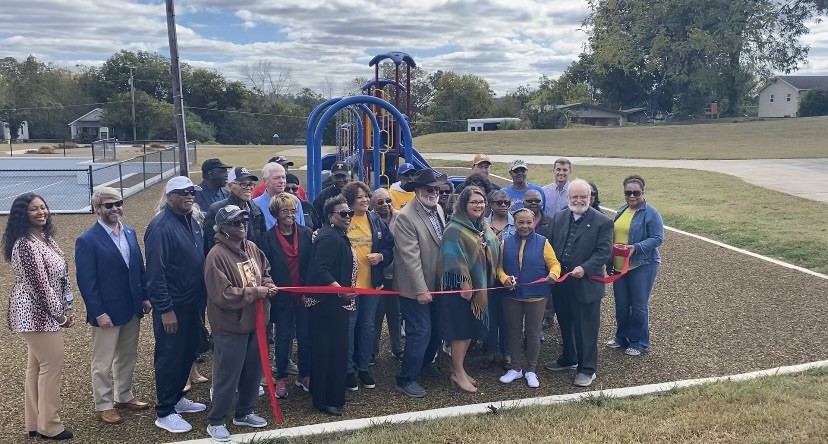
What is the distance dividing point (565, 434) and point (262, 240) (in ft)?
8.67

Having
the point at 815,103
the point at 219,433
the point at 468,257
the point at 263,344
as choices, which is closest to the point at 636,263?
the point at 468,257

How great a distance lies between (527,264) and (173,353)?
113 inches

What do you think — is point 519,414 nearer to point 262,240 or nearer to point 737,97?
point 262,240

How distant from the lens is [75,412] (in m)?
5.17

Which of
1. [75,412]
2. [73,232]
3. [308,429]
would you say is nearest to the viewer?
[308,429]

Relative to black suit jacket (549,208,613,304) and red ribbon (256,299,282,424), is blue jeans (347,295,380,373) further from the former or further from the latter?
black suit jacket (549,208,613,304)

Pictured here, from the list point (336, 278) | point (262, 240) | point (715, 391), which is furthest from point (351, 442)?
point (715, 391)

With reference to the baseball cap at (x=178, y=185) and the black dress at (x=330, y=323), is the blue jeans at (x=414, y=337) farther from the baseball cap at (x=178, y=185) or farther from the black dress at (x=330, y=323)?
the baseball cap at (x=178, y=185)

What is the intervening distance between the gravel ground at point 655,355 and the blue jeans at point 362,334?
0.81 feet

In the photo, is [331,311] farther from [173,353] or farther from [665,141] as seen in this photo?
[665,141]

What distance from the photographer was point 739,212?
15.0 metres

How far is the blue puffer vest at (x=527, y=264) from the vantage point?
5.69 meters

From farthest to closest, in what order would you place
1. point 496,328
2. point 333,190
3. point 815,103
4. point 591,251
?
1. point 815,103
2. point 333,190
3. point 496,328
4. point 591,251

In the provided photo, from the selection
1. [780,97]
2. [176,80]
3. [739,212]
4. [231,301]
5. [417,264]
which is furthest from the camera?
[780,97]
